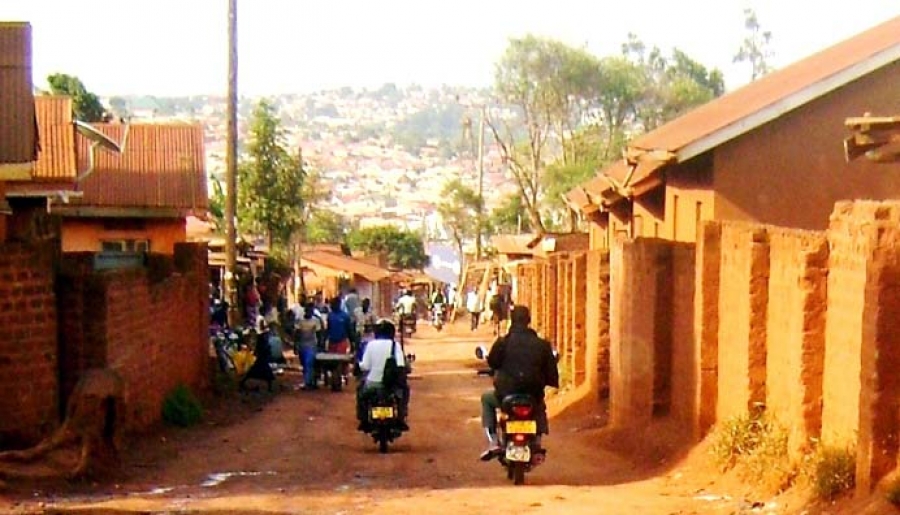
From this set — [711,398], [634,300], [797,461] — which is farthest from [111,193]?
[797,461]

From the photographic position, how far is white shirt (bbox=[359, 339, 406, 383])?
62.1 ft

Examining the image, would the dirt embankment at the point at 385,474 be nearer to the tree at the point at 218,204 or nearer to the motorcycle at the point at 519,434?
the motorcycle at the point at 519,434

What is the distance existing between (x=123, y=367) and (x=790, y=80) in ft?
40.7

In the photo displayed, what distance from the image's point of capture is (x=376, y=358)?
62.3 feet

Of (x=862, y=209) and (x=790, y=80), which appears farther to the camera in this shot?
(x=790, y=80)

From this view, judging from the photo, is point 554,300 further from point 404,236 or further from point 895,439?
point 404,236

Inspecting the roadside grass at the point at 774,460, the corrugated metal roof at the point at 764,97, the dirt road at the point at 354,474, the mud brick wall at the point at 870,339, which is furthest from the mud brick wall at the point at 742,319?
the corrugated metal roof at the point at 764,97

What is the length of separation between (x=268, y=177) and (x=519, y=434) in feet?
113

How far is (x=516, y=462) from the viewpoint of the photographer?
15.1 m

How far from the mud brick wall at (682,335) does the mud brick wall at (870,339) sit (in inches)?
189

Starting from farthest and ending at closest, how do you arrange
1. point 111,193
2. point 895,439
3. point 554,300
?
point 554,300
point 111,193
point 895,439

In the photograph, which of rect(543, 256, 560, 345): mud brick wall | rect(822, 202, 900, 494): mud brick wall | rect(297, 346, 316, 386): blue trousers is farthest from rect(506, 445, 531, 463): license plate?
rect(543, 256, 560, 345): mud brick wall

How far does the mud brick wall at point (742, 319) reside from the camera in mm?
15008

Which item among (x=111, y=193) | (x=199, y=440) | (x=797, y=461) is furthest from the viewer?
(x=111, y=193)
